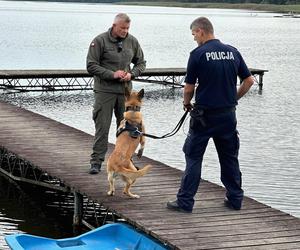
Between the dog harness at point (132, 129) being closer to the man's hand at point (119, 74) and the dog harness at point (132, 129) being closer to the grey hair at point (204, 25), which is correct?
the man's hand at point (119, 74)

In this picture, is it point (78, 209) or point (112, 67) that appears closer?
point (112, 67)

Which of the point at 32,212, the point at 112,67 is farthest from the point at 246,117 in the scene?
the point at 112,67

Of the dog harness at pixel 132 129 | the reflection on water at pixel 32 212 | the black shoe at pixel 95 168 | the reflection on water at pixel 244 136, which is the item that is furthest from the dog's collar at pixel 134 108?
the reflection on water at pixel 244 136

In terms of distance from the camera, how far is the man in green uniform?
8367mm

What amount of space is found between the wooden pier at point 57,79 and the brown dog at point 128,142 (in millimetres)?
16710

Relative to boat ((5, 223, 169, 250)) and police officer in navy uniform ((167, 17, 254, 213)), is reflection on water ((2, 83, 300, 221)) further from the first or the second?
boat ((5, 223, 169, 250))

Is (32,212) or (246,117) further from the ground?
(32,212)

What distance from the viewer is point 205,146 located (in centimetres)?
725

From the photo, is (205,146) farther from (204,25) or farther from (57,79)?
(57,79)

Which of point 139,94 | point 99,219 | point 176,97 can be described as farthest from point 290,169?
point 176,97

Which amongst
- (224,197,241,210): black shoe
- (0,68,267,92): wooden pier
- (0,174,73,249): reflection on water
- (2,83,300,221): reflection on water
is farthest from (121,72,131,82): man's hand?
(0,68,267,92): wooden pier

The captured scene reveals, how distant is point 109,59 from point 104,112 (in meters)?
0.68

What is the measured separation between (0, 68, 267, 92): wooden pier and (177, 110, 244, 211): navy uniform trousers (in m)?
17.3

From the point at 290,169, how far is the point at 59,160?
216 inches
